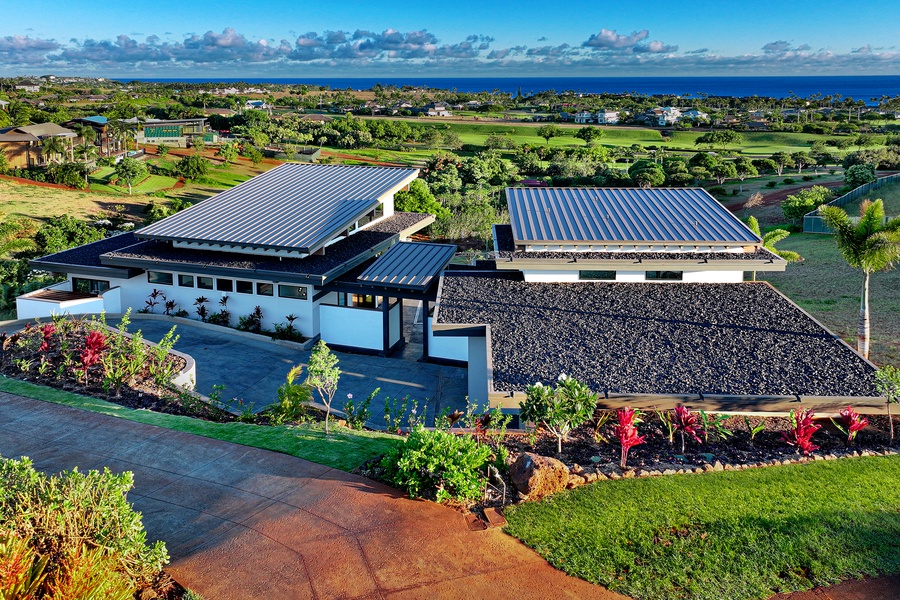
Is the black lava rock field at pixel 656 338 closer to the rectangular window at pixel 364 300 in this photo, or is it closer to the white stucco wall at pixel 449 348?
the white stucco wall at pixel 449 348

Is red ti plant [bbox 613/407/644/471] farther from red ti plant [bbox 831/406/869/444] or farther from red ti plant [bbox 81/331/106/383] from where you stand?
red ti plant [bbox 81/331/106/383]

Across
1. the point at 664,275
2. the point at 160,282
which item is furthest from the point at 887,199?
the point at 160,282

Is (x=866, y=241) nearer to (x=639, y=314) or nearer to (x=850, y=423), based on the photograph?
(x=639, y=314)

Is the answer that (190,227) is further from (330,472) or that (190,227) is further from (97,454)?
(330,472)

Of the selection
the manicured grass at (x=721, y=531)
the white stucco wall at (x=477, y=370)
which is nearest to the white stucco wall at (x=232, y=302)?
the white stucco wall at (x=477, y=370)

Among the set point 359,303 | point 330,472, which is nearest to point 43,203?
point 359,303

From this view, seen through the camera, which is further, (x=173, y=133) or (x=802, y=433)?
(x=173, y=133)

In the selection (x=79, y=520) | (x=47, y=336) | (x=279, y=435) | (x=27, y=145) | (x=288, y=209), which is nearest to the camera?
(x=79, y=520)

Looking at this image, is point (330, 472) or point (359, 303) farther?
point (359, 303)
